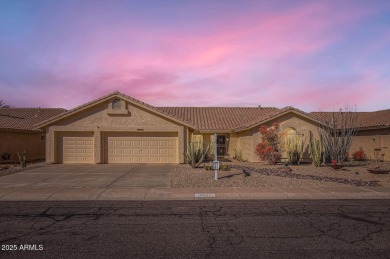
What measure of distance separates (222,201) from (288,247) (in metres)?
4.63

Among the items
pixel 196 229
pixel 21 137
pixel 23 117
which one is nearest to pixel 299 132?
pixel 196 229

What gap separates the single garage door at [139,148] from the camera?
2408cm

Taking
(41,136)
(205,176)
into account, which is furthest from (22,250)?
(41,136)

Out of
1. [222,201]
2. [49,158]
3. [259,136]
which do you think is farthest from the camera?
[259,136]

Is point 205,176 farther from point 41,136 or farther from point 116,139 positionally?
point 41,136

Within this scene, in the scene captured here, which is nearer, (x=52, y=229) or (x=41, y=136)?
(x=52, y=229)

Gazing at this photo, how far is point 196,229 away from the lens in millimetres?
7520

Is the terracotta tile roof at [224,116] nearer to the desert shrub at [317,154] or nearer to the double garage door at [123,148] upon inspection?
the double garage door at [123,148]

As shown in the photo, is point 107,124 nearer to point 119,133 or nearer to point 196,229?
point 119,133

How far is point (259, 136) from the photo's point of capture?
2508cm

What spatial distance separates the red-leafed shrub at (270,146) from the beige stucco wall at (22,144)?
18.5 m

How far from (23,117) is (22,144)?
5980mm

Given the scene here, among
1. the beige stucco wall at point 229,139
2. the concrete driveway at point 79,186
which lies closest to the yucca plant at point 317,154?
the beige stucco wall at point 229,139

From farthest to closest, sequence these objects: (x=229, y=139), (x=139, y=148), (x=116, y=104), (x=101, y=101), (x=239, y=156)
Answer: (x=229, y=139) → (x=239, y=156) → (x=139, y=148) → (x=116, y=104) → (x=101, y=101)
